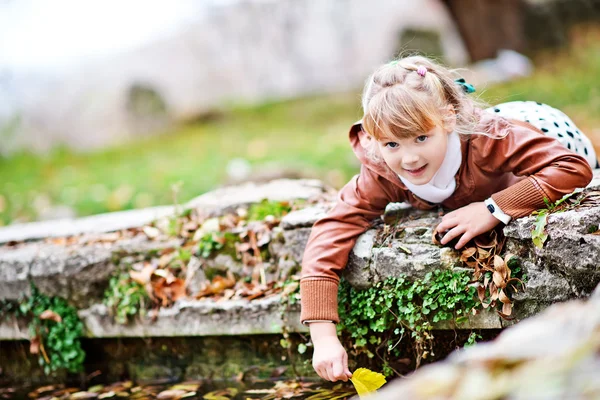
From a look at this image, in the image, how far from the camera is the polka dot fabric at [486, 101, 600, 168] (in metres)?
2.62

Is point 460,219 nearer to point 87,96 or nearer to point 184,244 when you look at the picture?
point 184,244

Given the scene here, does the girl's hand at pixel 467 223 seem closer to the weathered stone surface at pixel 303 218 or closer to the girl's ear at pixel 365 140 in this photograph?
the girl's ear at pixel 365 140

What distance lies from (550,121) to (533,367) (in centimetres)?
189

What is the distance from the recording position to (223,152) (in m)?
8.24

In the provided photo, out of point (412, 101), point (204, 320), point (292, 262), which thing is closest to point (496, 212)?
point (412, 101)

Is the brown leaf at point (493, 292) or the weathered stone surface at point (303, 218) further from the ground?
the weathered stone surface at point (303, 218)

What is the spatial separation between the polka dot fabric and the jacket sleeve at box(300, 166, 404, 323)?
612 millimetres

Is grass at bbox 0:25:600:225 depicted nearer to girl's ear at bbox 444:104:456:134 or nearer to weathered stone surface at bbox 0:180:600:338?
weathered stone surface at bbox 0:180:600:338

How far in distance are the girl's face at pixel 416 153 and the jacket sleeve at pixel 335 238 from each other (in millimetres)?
229

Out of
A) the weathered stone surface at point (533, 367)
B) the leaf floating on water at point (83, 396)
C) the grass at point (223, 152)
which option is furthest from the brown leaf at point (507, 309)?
the grass at point (223, 152)

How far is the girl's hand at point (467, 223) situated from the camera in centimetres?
224

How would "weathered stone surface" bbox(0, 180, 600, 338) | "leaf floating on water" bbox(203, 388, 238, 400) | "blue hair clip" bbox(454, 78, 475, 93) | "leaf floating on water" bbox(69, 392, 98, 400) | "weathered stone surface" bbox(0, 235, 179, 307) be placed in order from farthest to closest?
"weathered stone surface" bbox(0, 235, 179, 307), "leaf floating on water" bbox(69, 392, 98, 400), "leaf floating on water" bbox(203, 388, 238, 400), "blue hair clip" bbox(454, 78, 475, 93), "weathered stone surface" bbox(0, 180, 600, 338)

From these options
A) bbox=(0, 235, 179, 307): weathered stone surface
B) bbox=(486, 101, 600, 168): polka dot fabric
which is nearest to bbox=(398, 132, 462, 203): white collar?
bbox=(486, 101, 600, 168): polka dot fabric

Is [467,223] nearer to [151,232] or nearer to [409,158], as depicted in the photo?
[409,158]
